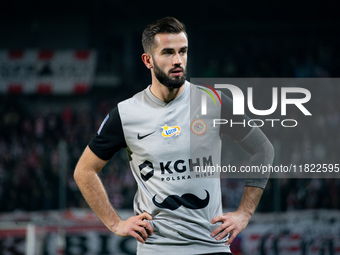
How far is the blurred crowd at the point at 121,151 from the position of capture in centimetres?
751

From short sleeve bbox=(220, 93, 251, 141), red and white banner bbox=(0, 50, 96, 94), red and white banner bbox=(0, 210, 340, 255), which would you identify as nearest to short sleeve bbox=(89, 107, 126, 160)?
short sleeve bbox=(220, 93, 251, 141)

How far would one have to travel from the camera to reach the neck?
8.71ft

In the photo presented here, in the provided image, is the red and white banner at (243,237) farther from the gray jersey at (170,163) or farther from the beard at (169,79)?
the beard at (169,79)

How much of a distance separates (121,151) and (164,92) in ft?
22.9

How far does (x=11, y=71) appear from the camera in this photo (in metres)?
15.3

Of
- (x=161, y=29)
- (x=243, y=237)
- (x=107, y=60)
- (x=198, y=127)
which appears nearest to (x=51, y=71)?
(x=107, y=60)

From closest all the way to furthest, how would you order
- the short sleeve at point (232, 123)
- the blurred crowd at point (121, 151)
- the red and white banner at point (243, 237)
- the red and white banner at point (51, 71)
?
the short sleeve at point (232, 123)
the red and white banner at point (243, 237)
the blurred crowd at point (121, 151)
the red and white banner at point (51, 71)

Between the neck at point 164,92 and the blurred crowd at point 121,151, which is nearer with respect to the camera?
the neck at point 164,92

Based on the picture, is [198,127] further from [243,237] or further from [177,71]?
[243,237]

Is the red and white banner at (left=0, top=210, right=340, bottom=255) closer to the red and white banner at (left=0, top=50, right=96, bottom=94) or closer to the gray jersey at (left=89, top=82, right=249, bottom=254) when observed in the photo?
the gray jersey at (left=89, top=82, right=249, bottom=254)

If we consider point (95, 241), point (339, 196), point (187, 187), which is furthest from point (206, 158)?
point (339, 196)

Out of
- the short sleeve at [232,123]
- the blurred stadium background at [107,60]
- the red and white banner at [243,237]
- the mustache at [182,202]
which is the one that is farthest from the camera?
the blurred stadium background at [107,60]

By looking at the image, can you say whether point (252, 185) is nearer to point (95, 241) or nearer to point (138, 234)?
point (138, 234)

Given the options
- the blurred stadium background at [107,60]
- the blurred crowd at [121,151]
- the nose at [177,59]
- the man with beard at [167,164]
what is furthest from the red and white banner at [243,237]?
the nose at [177,59]
